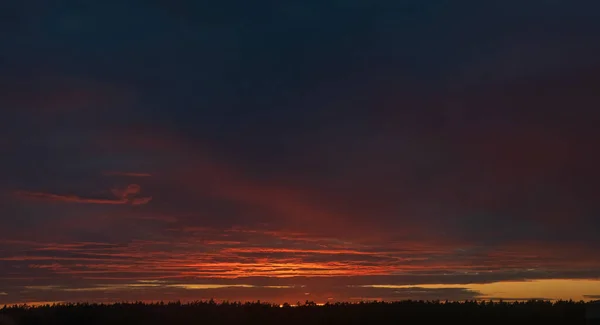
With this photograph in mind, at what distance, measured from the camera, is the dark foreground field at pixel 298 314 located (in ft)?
119

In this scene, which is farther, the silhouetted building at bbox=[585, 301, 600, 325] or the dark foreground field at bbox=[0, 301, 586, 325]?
the dark foreground field at bbox=[0, 301, 586, 325]

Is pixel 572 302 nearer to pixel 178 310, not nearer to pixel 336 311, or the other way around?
pixel 336 311

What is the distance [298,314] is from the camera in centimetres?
3819

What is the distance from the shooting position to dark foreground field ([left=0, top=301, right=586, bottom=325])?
3634cm

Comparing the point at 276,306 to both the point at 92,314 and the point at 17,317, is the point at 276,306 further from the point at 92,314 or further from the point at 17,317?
the point at 17,317

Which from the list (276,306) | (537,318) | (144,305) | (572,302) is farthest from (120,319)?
(572,302)

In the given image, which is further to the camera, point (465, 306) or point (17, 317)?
point (465, 306)

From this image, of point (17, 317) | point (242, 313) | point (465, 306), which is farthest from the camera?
point (465, 306)

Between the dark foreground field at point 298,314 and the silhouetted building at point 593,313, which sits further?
the dark foreground field at point 298,314

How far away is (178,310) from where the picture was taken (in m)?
38.6

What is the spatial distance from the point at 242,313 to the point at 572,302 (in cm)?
1855

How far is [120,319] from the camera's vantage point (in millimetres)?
36312

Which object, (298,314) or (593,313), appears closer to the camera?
(593,313)

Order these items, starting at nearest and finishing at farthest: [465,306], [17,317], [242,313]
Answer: [17,317] < [242,313] < [465,306]
